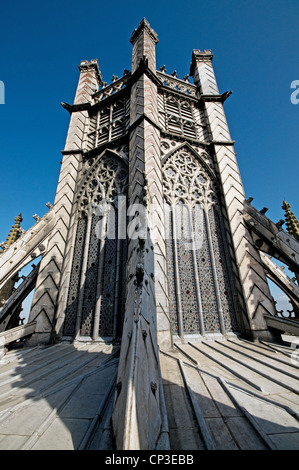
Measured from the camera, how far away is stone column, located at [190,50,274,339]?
506 cm

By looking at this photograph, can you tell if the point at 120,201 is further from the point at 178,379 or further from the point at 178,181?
the point at 178,379

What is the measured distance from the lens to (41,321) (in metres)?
5.20

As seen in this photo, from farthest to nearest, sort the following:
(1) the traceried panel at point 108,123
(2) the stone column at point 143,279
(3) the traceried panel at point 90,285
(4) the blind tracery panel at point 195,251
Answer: (1) the traceried panel at point 108,123, (3) the traceried panel at point 90,285, (4) the blind tracery panel at point 195,251, (2) the stone column at point 143,279

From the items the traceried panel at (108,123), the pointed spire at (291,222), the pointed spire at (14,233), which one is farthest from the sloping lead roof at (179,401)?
the pointed spire at (291,222)

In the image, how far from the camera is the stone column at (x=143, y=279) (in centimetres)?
123

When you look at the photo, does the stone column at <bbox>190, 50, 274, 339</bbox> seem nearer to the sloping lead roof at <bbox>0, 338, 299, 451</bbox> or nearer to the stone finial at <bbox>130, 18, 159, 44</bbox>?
the sloping lead roof at <bbox>0, 338, 299, 451</bbox>

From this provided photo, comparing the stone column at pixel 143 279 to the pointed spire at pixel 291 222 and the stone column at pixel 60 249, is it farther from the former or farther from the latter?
the pointed spire at pixel 291 222

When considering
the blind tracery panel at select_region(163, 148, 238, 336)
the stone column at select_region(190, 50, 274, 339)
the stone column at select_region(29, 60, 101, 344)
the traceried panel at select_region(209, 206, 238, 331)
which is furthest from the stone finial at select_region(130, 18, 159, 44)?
the traceried panel at select_region(209, 206, 238, 331)

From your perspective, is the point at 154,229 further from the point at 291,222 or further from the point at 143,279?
the point at 291,222

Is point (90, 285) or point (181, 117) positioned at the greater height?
point (181, 117)

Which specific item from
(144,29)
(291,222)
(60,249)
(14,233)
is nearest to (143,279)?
(60,249)

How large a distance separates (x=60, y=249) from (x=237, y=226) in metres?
6.06

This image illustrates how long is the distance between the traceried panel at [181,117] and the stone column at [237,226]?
41 centimetres

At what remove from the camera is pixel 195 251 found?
5984 millimetres
